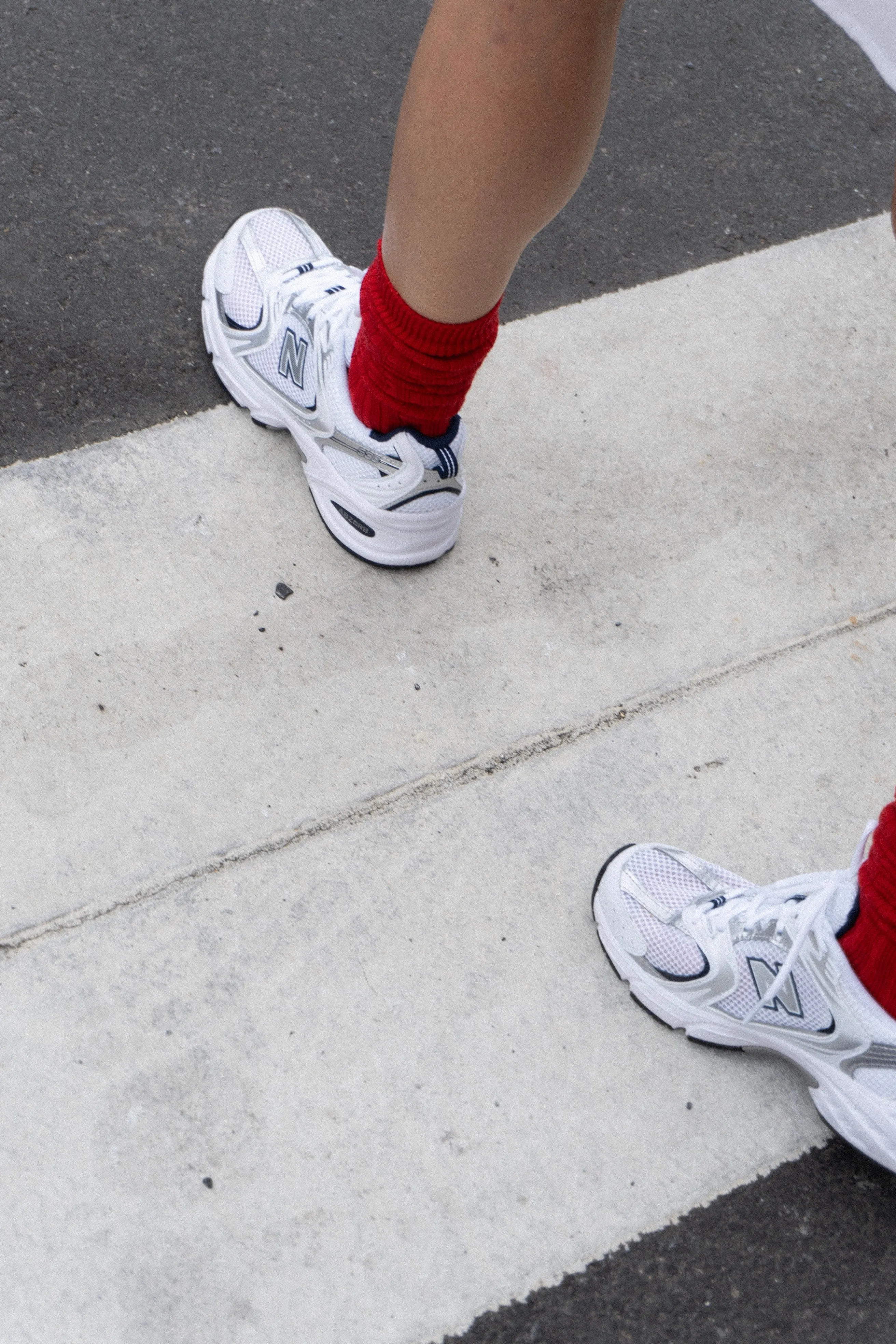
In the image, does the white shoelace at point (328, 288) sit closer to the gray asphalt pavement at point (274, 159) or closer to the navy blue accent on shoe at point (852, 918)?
the gray asphalt pavement at point (274, 159)

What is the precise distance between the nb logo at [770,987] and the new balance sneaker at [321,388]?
2.63 ft

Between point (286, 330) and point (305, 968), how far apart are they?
3.41ft

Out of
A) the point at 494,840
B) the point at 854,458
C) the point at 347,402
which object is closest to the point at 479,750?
the point at 494,840

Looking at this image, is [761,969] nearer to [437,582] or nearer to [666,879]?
[666,879]

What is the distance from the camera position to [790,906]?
1395mm

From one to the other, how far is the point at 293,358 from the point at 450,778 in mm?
747

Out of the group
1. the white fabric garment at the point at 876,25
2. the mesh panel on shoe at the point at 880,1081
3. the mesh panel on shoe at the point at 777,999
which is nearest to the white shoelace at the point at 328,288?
the white fabric garment at the point at 876,25

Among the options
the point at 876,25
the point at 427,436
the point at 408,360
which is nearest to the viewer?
the point at 876,25

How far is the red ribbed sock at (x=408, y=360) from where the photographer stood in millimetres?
1584

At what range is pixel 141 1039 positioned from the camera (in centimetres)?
141

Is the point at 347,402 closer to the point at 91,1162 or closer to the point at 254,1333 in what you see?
the point at 91,1162

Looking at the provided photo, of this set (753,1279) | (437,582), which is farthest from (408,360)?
(753,1279)

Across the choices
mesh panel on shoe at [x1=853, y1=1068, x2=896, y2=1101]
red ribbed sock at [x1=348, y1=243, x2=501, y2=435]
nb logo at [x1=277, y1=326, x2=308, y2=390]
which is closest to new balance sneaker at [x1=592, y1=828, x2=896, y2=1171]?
mesh panel on shoe at [x1=853, y1=1068, x2=896, y2=1101]

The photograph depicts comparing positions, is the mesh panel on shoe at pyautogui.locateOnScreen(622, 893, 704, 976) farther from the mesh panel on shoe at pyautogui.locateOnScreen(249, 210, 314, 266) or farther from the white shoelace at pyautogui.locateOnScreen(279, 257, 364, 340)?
the mesh panel on shoe at pyautogui.locateOnScreen(249, 210, 314, 266)
